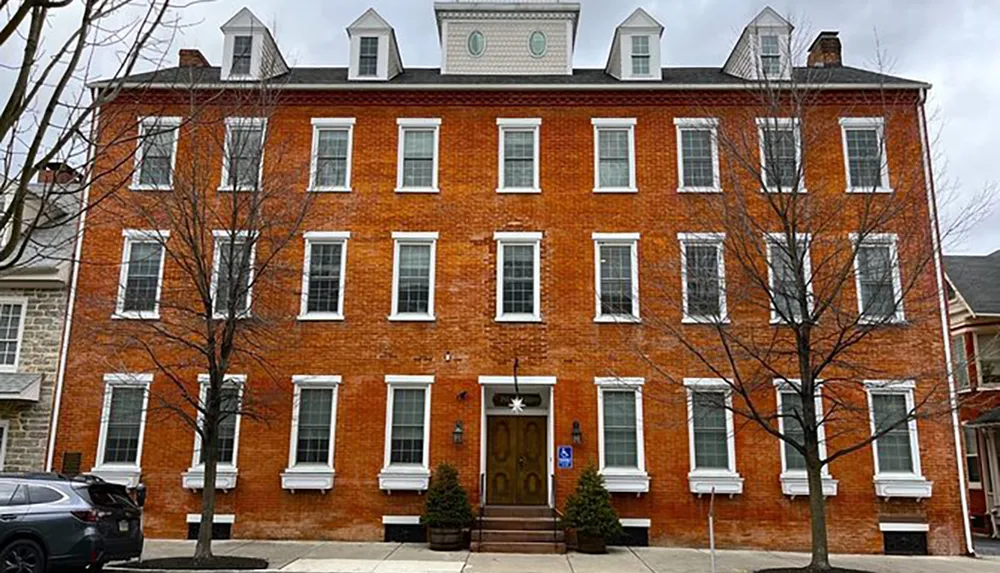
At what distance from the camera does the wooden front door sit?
18.0 meters

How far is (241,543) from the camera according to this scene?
55.0 feet

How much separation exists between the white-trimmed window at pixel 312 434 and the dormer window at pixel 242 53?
865 cm

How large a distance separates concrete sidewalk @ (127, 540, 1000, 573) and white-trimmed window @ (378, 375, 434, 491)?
1427 mm

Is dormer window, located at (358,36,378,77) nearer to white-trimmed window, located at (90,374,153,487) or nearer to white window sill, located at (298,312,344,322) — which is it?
white window sill, located at (298,312,344,322)

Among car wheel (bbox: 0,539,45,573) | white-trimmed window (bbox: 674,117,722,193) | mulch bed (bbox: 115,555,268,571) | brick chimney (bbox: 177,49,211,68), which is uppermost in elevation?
brick chimney (bbox: 177,49,211,68)

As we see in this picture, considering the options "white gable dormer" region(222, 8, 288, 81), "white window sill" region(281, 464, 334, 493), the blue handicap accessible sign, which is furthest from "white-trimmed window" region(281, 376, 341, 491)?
"white gable dormer" region(222, 8, 288, 81)

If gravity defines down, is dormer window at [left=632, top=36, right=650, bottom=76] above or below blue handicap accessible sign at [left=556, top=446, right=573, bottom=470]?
above

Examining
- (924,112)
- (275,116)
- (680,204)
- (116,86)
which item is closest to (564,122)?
(680,204)

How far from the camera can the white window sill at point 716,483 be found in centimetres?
1705

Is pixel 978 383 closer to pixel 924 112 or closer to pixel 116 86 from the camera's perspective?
pixel 924 112

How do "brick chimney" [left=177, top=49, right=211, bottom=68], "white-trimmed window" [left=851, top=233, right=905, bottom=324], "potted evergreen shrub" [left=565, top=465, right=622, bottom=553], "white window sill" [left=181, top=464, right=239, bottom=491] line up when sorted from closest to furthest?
"potted evergreen shrub" [left=565, top=465, right=622, bottom=553]
"white-trimmed window" [left=851, top=233, right=905, bottom=324]
"white window sill" [left=181, top=464, right=239, bottom=491]
"brick chimney" [left=177, top=49, right=211, bottom=68]

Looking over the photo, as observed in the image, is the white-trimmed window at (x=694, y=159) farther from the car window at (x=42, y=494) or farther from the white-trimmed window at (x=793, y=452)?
the car window at (x=42, y=494)

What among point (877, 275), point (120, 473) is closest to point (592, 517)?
point (877, 275)

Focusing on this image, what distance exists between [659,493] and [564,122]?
30.4 ft
